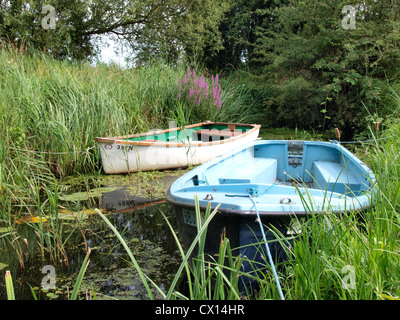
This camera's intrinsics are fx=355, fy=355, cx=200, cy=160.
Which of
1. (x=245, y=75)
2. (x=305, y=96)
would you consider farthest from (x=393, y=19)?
(x=245, y=75)

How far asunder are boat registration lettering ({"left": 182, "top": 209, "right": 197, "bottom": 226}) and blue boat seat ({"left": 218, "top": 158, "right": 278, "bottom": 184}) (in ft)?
2.22

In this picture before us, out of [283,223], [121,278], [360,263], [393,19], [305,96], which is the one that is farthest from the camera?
[305,96]

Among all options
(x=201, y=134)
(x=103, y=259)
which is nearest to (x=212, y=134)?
(x=201, y=134)

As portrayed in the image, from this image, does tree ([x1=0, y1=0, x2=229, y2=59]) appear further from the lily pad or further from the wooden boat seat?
the lily pad

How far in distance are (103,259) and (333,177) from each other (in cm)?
226

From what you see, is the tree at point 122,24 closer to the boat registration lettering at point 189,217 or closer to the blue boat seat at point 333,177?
the blue boat seat at point 333,177

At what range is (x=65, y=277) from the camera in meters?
2.59

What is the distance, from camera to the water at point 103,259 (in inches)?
95.8

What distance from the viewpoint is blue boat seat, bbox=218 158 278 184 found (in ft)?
11.5

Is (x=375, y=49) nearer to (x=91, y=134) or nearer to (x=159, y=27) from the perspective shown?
(x=91, y=134)

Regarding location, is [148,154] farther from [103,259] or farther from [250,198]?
[250,198]

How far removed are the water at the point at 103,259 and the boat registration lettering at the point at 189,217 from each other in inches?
18.5

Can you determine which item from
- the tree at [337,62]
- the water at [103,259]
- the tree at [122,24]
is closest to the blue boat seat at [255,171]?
the water at [103,259]
